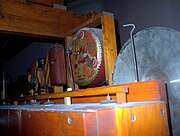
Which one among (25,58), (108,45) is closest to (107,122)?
(108,45)

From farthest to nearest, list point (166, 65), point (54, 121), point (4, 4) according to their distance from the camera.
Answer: point (4, 4)
point (166, 65)
point (54, 121)

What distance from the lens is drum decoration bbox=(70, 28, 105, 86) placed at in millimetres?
2283

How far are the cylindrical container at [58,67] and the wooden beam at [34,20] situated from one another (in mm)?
260

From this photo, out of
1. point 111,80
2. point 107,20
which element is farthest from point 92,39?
point 111,80

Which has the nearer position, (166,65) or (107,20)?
(166,65)

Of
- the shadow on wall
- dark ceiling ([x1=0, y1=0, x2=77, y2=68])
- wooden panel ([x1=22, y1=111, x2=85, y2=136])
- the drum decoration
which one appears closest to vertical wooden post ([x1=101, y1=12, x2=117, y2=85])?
the drum decoration

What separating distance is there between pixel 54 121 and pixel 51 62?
207 cm

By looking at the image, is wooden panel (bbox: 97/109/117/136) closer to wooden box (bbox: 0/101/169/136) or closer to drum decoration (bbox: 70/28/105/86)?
wooden box (bbox: 0/101/169/136)

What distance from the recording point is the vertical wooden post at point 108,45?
7.22 ft

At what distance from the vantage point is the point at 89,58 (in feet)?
7.80

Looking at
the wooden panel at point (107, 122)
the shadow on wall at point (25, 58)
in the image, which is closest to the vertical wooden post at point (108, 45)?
the wooden panel at point (107, 122)

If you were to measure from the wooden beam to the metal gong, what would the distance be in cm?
141

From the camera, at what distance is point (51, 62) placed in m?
3.14

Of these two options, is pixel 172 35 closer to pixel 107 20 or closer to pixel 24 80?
pixel 107 20
